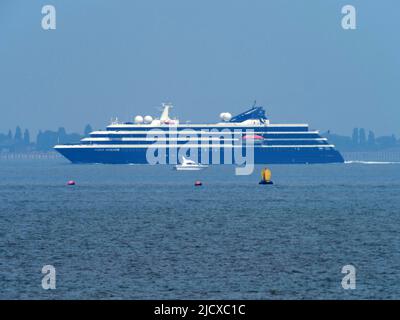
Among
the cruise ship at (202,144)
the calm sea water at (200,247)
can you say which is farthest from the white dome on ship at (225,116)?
the calm sea water at (200,247)

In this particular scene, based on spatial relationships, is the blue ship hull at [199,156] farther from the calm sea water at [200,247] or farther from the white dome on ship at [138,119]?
the calm sea water at [200,247]

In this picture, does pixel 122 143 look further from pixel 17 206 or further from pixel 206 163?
pixel 17 206

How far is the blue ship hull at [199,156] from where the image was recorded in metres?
169

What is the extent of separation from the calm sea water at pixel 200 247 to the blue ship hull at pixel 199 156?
9377 cm

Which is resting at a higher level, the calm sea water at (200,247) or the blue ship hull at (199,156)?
the blue ship hull at (199,156)

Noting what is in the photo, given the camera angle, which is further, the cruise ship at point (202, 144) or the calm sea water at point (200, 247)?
the cruise ship at point (202, 144)

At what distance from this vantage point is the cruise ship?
169 metres

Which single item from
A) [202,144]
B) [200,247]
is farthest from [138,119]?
[200,247]

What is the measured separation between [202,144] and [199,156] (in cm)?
223

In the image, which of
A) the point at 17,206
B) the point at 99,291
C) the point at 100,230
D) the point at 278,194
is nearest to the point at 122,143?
the point at 278,194

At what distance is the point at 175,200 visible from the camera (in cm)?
7206

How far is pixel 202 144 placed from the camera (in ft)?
572
